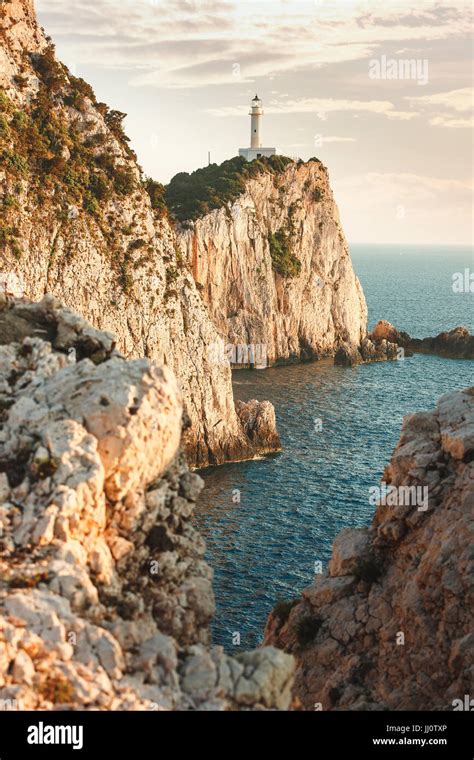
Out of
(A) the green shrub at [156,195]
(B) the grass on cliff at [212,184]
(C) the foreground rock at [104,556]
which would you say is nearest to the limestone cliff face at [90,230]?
(A) the green shrub at [156,195]

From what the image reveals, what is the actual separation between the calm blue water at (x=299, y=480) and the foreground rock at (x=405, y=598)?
13.9m

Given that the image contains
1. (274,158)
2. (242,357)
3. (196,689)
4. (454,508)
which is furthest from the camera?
(274,158)

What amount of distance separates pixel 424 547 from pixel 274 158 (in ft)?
391

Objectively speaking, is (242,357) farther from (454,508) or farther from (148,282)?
(454,508)

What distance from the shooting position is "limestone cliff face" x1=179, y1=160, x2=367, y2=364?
125312 millimetres

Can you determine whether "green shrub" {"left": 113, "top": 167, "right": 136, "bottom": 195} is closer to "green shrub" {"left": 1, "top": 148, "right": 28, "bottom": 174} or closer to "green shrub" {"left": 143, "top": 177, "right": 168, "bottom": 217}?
"green shrub" {"left": 143, "top": 177, "right": 168, "bottom": 217}

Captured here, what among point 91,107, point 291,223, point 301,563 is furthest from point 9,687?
point 291,223

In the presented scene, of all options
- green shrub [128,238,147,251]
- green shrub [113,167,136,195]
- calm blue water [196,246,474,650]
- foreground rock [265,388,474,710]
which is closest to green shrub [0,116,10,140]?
green shrub [113,167,136,195]

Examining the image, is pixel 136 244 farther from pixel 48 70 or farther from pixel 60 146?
pixel 48 70

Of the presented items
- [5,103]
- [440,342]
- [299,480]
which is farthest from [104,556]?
[440,342]

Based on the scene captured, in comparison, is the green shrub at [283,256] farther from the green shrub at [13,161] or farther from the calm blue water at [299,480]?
the green shrub at [13,161]

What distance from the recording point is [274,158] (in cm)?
13962

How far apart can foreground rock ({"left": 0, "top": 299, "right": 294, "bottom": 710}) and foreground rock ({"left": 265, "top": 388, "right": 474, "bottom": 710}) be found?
10823 millimetres
